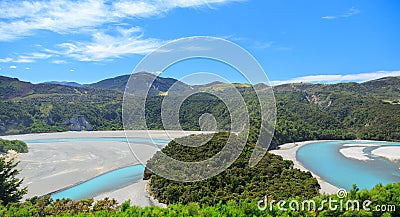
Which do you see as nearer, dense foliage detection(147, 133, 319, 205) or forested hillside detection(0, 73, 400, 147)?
dense foliage detection(147, 133, 319, 205)

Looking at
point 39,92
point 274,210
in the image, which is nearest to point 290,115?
point 274,210

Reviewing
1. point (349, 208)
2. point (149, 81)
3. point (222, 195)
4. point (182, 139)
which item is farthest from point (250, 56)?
point (222, 195)

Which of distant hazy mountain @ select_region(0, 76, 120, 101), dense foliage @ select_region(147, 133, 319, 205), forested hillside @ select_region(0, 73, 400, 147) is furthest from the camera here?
distant hazy mountain @ select_region(0, 76, 120, 101)

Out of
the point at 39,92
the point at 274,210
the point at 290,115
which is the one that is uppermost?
the point at 39,92

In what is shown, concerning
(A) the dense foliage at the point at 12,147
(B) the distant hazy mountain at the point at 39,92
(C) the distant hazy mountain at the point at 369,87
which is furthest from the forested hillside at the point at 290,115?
(A) the dense foliage at the point at 12,147

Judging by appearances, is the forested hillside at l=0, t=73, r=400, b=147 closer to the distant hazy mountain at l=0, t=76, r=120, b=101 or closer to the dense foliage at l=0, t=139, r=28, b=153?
the distant hazy mountain at l=0, t=76, r=120, b=101

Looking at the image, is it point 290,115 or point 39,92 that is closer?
point 290,115

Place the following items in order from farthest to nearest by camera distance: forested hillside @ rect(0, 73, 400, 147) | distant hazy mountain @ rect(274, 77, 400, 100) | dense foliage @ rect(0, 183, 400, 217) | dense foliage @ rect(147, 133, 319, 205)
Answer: distant hazy mountain @ rect(274, 77, 400, 100) < forested hillside @ rect(0, 73, 400, 147) < dense foliage @ rect(147, 133, 319, 205) < dense foliage @ rect(0, 183, 400, 217)

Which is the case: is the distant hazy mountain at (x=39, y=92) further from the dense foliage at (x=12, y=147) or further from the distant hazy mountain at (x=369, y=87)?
the distant hazy mountain at (x=369, y=87)

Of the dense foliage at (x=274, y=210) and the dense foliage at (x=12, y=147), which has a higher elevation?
the dense foliage at (x=274, y=210)

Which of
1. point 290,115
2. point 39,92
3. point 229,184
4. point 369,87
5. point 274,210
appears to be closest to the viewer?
point 274,210

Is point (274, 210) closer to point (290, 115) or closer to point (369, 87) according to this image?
point (290, 115)

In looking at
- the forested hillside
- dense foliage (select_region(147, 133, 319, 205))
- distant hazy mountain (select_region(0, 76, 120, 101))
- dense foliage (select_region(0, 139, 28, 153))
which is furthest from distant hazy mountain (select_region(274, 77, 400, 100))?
dense foliage (select_region(147, 133, 319, 205))

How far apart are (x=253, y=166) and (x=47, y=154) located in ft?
57.6
